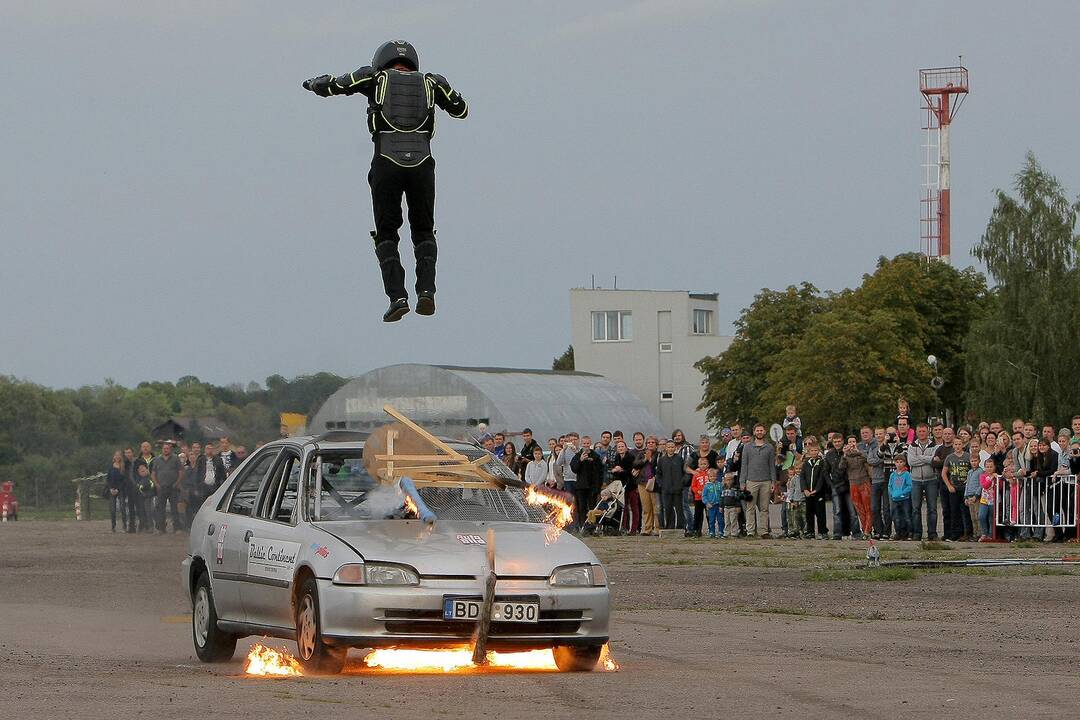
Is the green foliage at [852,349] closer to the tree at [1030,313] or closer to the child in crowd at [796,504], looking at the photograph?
the tree at [1030,313]

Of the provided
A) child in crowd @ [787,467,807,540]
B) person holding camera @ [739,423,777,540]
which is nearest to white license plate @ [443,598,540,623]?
child in crowd @ [787,467,807,540]

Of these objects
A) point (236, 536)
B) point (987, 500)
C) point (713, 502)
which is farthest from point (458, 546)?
point (713, 502)

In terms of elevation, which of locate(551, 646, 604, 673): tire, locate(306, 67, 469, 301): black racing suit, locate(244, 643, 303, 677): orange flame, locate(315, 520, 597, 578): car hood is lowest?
locate(244, 643, 303, 677): orange flame

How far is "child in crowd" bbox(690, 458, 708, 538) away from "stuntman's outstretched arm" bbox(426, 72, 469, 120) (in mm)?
19898

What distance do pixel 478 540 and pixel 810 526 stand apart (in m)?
18.1

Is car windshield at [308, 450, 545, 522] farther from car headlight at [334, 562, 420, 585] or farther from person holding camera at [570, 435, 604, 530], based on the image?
person holding camera at [570, 435, 604, 530]

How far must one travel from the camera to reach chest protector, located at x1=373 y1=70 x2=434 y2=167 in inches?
419

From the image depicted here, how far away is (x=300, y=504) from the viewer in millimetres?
12352

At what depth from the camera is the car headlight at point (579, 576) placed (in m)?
11.6

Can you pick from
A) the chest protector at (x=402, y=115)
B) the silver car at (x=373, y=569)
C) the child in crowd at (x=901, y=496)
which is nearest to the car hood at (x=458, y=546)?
the silver car at (x=373, y=569)

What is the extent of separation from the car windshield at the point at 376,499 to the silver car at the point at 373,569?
1cm

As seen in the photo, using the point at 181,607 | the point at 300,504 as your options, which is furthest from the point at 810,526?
the point at 300,504

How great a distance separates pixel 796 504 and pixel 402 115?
19.6m

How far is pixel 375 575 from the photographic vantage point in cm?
1129
